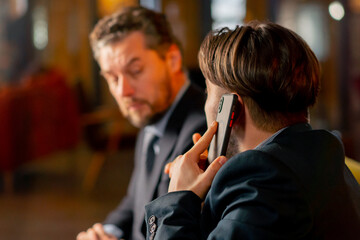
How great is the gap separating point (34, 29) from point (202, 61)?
5.72 m

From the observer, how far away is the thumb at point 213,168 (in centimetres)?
89

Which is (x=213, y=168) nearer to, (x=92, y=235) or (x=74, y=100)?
(x=92, y=235)

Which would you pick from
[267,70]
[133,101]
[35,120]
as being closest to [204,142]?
[267,70]

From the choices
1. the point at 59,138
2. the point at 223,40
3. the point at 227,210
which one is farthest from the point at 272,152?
the point at 59,138

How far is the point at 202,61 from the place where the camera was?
0.96 m

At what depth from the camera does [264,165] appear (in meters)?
0.76

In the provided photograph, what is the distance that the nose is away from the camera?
5.35 ft

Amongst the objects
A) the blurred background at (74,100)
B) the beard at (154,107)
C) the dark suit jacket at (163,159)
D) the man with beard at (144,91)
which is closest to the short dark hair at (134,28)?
the man with beard at (144,91)

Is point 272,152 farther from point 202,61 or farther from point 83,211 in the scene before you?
point 83,211

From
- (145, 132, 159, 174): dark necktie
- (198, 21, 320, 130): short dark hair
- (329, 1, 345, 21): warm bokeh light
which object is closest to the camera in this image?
(198, 21, 320, 130): short dark hair

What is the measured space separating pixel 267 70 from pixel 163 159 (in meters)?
0.67

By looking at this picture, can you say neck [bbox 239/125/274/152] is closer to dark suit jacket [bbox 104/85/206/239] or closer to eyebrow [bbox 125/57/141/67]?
dark suit jacket [bbox 104/85/206/239]

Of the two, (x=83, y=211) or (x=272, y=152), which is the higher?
(x=272, y=152)

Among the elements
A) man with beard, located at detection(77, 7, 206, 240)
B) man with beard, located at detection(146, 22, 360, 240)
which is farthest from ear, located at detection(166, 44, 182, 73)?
man with beard, located at detection(146, 22, 360, 240)
